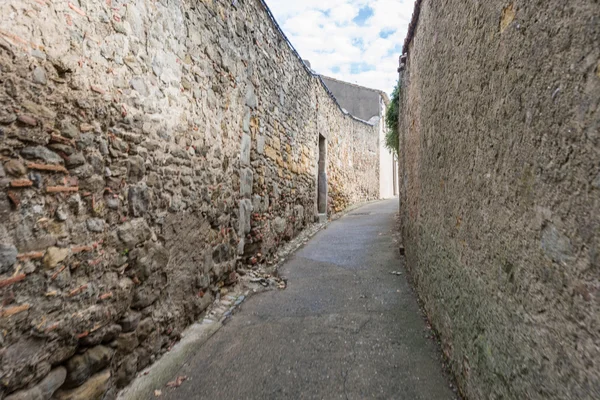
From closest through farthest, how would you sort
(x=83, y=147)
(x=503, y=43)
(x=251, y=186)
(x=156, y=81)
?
(x=503, y=43) → (x=83, y=147) → (x=156, y=81) → (x=251, y=186)

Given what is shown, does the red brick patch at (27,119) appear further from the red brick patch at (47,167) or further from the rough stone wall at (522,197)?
the rough stone wall at (522,197)

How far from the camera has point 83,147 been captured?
1839 mm

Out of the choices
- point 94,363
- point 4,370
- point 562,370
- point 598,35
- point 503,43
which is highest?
Answer: point 503,43

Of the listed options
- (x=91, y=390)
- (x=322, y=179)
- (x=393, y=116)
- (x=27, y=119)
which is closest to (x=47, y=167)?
(x=27, y=119)

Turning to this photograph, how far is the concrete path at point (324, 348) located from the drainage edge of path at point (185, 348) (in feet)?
0.21

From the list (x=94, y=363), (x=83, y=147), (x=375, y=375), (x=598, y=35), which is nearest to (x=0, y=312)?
(x=94, y=363)

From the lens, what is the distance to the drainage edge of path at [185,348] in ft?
6.84

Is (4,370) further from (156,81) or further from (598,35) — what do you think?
(598,35)

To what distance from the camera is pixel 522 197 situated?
3.98 feet

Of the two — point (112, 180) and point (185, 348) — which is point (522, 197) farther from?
point (185, 348)

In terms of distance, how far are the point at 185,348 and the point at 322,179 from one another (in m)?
6.14

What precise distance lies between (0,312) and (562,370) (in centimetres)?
200

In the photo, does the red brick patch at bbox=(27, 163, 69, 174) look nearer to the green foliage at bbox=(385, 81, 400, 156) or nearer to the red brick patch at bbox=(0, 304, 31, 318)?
the red brick patch at bbox=(0, 304, 31, 318)

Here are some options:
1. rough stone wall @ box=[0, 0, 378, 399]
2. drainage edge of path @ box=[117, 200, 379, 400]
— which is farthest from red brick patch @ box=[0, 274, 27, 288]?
drainage edge of path @ box=[117, 200, 379, 400]
